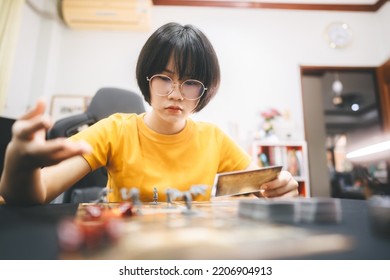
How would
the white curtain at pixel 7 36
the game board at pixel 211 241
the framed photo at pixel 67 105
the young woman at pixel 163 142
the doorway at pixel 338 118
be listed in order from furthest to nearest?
the framed photo at pixel 67 105
the doorway at pixel 338 118
the white curtain at pixel 7 36
the young woman at pixel 163 142
the game board at pixel 211 241

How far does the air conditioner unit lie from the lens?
1.62 metres

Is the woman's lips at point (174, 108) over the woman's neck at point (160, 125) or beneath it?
over

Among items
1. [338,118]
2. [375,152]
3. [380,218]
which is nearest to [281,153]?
[375,152]

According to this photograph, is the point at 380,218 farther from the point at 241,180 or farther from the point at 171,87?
the point at 171,87

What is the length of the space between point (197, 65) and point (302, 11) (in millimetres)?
1617

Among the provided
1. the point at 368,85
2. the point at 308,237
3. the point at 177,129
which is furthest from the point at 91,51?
the point at 368,85

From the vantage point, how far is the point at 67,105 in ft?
6.46

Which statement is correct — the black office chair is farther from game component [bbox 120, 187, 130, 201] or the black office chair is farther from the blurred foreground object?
the blurred foreground object

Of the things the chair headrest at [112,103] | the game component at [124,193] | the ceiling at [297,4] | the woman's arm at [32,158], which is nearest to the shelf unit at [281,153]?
the ceiling at [297,4]

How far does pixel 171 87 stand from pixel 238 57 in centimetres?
106

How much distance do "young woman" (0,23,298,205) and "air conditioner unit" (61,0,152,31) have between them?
1078mm

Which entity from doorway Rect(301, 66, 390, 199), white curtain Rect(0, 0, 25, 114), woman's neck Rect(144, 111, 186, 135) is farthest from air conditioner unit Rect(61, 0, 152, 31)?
doorway Rect(301, 66, 390, 199)

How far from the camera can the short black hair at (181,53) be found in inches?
23.0

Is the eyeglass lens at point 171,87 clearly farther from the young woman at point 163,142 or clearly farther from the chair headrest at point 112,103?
the chair headrest at point 112,103
